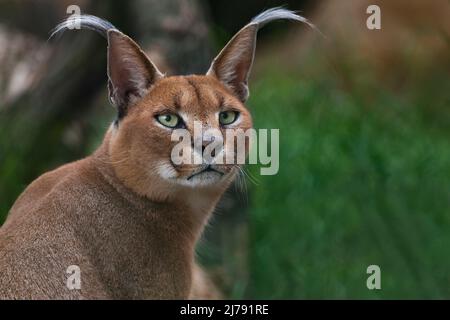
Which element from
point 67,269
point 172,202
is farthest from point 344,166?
point 67,269

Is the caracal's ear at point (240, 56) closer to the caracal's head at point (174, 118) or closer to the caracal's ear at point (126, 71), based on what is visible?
the caracal's head at point (174, 118)

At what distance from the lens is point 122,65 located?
11.9 ft

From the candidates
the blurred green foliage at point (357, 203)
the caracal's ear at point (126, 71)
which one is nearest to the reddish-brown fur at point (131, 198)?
the caracal's ear at point (126, 71)

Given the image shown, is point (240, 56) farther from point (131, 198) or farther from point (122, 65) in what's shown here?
point (131, 198)

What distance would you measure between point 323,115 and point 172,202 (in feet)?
14.9

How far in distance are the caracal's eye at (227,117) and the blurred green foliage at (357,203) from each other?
72.8 inches

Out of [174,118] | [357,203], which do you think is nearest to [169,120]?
[174,118]

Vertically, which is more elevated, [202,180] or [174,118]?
[174,118]

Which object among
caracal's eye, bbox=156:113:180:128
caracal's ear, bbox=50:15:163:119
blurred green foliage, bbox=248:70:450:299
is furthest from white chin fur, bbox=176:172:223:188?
blurred green foliage, bbox=248:70:450:299

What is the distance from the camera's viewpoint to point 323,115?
8211 millimetres

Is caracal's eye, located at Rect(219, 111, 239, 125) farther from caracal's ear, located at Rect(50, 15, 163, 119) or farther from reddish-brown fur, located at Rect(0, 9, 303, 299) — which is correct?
caracal's ear, located at Rect(50, 15, 163, 119)

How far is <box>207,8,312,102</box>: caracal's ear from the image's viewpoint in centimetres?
372

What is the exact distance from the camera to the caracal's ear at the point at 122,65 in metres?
3.52

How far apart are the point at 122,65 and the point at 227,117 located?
0.43 meters
